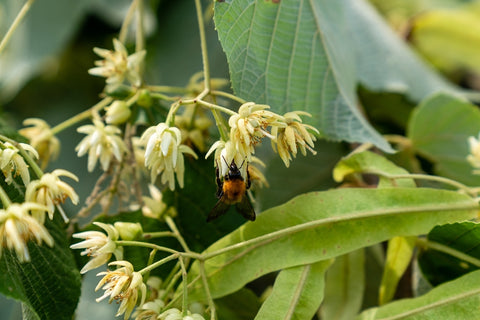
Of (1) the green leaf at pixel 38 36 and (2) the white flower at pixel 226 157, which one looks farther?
(1) the green leaf at pixel 38 36

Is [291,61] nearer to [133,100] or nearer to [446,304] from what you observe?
[133,100]

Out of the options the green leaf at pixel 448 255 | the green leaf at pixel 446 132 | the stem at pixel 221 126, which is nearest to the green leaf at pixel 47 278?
the stem at pixel 221 126

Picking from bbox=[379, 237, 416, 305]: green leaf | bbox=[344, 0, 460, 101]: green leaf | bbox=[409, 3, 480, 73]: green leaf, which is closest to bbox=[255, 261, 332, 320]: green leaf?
bbox=[379, 237, 416, 305]: green leaf

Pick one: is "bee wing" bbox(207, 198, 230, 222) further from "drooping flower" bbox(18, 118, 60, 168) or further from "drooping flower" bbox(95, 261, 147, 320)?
"drooping flower" bbox(18, 118, 60, 168)

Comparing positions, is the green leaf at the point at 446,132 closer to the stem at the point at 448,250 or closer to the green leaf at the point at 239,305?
the stem at the point at 448,250

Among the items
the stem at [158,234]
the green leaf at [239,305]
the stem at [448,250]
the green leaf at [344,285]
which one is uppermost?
the stem at [158,234]

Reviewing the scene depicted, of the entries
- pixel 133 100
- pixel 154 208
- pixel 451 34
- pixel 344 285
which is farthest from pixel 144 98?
pixel 451 34

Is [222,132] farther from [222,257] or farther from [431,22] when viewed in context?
[431,22]

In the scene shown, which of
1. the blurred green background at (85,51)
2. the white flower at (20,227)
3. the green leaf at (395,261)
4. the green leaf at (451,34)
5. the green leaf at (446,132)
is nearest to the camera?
the white flower at (20,227)
